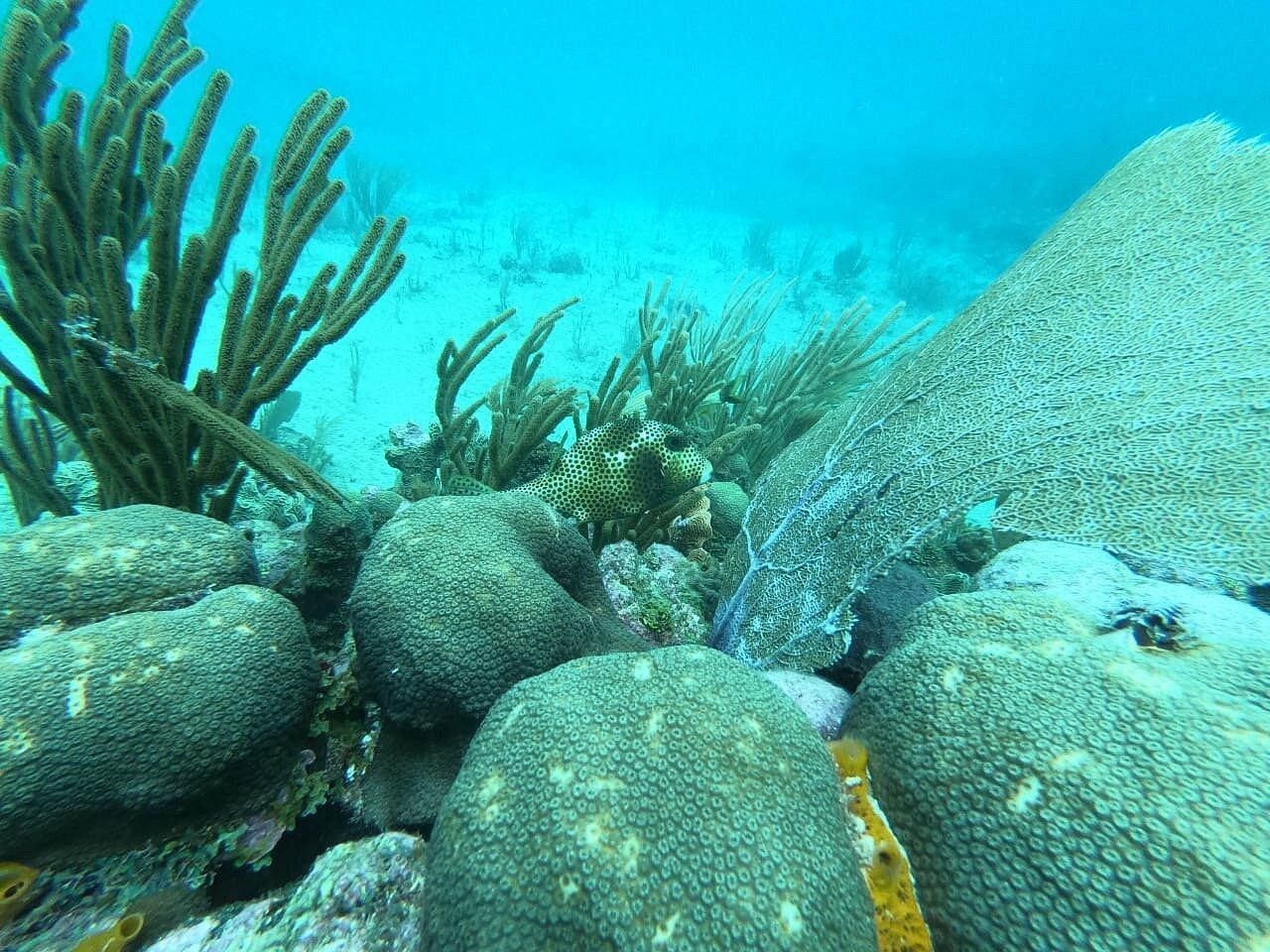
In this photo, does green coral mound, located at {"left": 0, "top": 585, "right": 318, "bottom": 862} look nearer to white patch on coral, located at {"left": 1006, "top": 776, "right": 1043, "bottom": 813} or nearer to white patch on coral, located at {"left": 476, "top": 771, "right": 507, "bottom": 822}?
white patch on coral, located at {"left": 476, "top": 771, "right": 507, "bottom": 822}

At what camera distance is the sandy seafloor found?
10.0 metres

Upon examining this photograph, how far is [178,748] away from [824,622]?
244 cm

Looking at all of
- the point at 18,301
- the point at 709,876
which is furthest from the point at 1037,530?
the point at 18,301

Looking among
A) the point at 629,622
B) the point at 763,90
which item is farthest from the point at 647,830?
the point at 763,90

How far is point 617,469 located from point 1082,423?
213cm

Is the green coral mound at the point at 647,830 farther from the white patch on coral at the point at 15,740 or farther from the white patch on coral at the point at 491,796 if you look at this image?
the white patch on coral at the point at 15,740

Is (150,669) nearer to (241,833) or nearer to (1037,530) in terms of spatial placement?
(241,833)

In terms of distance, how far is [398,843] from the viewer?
167 cm

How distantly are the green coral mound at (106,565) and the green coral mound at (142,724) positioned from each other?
0.39ft

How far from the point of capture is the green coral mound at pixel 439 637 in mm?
1938

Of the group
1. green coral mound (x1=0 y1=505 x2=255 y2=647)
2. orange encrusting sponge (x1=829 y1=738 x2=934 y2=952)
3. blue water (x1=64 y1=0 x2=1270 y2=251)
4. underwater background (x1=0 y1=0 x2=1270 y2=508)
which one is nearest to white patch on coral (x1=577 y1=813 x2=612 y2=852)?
orange encrusting sponge (x1=829 y1=738 x2=934 y2=952)

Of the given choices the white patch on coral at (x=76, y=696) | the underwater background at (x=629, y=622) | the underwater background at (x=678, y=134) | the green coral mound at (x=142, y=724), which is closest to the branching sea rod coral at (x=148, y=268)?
the underwater background at (x=629, y=622)

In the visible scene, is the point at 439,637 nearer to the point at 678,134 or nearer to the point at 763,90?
the point at 678,134

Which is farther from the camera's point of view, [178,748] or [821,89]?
[821,89]
